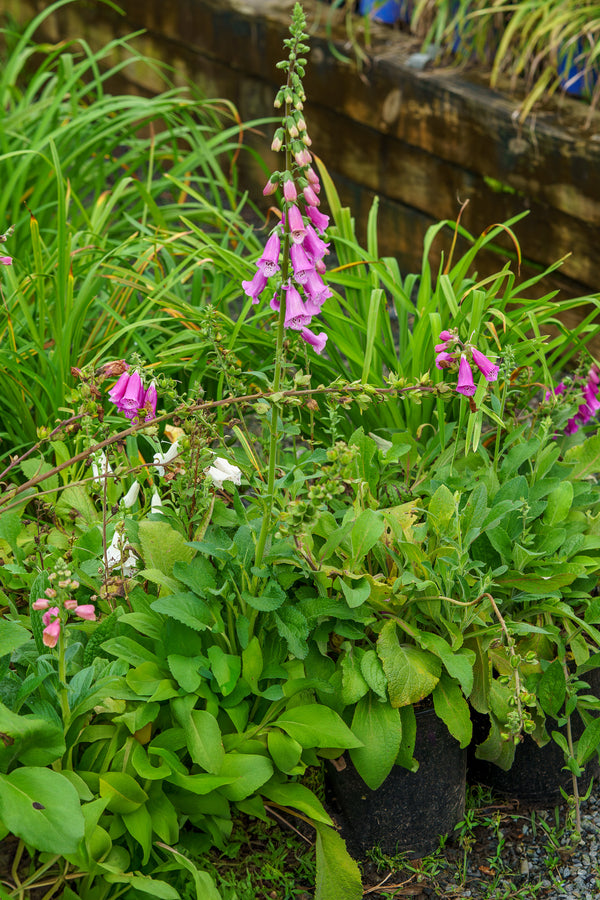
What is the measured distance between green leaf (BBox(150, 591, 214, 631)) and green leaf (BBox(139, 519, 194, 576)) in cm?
11

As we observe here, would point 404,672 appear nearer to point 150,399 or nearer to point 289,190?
point 150,399

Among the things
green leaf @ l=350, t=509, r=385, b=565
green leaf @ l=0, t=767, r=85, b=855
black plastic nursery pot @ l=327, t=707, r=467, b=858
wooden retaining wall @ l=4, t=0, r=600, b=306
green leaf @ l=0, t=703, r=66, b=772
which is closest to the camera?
green leaf @ l=0, t=767, r=85, b=855

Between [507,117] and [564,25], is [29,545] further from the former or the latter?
[564,25]

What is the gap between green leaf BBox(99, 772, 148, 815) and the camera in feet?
5.17

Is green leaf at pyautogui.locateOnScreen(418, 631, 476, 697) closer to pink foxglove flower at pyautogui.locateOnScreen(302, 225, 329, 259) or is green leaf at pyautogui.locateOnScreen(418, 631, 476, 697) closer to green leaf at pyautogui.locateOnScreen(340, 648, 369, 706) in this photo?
green leaf at pyautogui.locateOnScreen(340, 648, 369, 706)

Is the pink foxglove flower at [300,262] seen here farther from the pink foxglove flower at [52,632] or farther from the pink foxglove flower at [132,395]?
the pink foxglove flower at [52,632]

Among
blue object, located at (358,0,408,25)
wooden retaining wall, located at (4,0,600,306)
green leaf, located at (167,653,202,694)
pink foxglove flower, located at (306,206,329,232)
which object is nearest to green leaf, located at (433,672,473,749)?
green leaf, located at (167,653,202,694)

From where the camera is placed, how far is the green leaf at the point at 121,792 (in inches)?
62.0

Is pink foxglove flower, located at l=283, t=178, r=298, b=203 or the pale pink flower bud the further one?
pink foxglove flower, located at l=283, t=178, r=298, b=203

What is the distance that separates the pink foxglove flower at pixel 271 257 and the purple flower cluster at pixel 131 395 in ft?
1.16

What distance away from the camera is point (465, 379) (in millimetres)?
1827

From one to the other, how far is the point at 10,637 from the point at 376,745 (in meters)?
0.69

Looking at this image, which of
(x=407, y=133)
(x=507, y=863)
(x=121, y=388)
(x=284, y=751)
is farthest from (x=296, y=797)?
(x=407, y=133)

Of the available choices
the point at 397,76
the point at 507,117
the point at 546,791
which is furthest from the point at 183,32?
the point at 546,791
